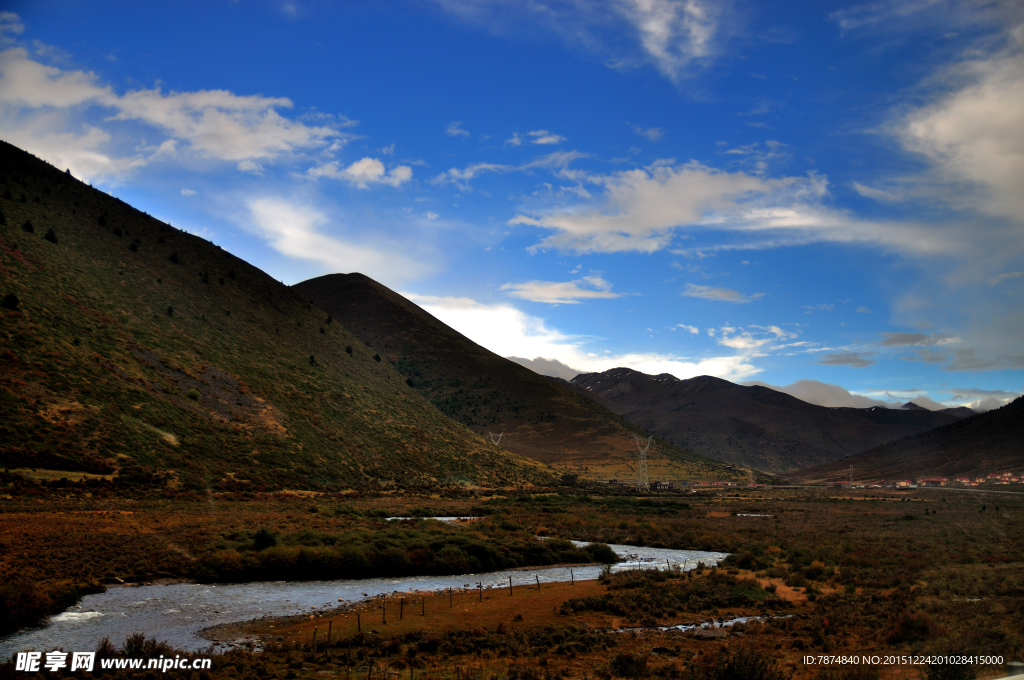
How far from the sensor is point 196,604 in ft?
76.5

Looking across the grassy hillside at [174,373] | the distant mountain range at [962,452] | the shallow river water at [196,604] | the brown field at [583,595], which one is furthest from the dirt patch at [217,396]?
the distant mountain range at [962,452]

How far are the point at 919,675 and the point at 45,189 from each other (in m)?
106

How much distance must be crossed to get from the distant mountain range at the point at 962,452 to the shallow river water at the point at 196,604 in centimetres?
14799

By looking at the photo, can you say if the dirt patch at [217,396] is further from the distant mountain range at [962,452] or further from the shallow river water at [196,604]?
the distant mountain range at [962,452]

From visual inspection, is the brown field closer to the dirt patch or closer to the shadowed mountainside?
the dirt patch

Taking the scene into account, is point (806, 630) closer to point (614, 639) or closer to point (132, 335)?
point (614, 639)

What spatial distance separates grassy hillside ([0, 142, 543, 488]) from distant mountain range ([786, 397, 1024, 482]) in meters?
113

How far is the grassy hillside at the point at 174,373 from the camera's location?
49938 millimetres

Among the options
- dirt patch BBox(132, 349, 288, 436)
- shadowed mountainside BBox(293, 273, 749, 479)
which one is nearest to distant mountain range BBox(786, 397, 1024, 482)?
shadowed mountainside BBox(293, 273, 749, 479)

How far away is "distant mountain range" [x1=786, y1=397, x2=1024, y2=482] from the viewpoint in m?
145

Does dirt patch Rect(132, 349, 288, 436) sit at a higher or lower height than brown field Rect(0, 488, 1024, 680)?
higher

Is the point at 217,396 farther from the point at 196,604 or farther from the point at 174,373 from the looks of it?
the point at 196,604

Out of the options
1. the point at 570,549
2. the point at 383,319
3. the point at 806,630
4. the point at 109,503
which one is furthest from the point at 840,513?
the point at 383,319

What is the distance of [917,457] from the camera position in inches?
6988
